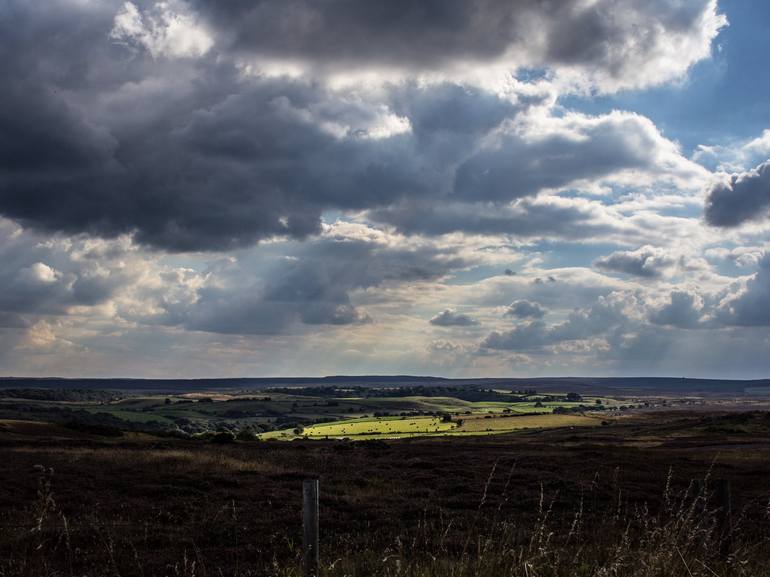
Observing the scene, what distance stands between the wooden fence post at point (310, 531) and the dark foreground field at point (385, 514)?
622 millimetres

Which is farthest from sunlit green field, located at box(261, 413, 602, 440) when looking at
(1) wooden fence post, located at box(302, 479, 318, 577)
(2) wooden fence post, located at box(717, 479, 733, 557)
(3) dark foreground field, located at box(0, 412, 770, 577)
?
(1) wooden fence post, located at box(302, 479, 318, 577)

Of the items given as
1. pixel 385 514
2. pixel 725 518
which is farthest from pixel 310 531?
pixel 385 514

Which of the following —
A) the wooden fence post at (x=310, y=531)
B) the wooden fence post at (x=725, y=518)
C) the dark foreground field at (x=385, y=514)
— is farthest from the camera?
the wooden fence post at (x=725, y=518)

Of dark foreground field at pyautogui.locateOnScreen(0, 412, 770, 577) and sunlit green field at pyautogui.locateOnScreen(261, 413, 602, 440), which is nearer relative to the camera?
dark foreground field at pyautogui.locateOnScreen(0, 412, 770, 577)

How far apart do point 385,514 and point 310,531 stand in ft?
47.2

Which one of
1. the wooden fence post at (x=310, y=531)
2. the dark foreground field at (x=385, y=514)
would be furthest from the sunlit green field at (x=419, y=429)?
the wooden fence post at (x=310, y=531)

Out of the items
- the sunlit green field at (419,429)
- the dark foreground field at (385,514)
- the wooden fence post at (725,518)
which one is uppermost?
the wooden fence post at (725,518)

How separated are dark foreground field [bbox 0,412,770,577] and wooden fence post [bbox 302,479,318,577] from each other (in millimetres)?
622

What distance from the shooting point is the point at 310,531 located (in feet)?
27.5

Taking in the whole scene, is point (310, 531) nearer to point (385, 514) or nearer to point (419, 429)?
point (385, 514)

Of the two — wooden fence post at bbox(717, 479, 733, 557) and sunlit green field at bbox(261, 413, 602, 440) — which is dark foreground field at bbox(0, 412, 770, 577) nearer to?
wooden fence post at bbox(717, 479, 733, 557)

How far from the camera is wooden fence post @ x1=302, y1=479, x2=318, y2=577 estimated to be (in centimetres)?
838

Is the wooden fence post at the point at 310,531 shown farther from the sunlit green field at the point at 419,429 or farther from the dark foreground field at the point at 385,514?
the sunlit green field at the point at 419,429

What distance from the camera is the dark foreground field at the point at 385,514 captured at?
967cm
